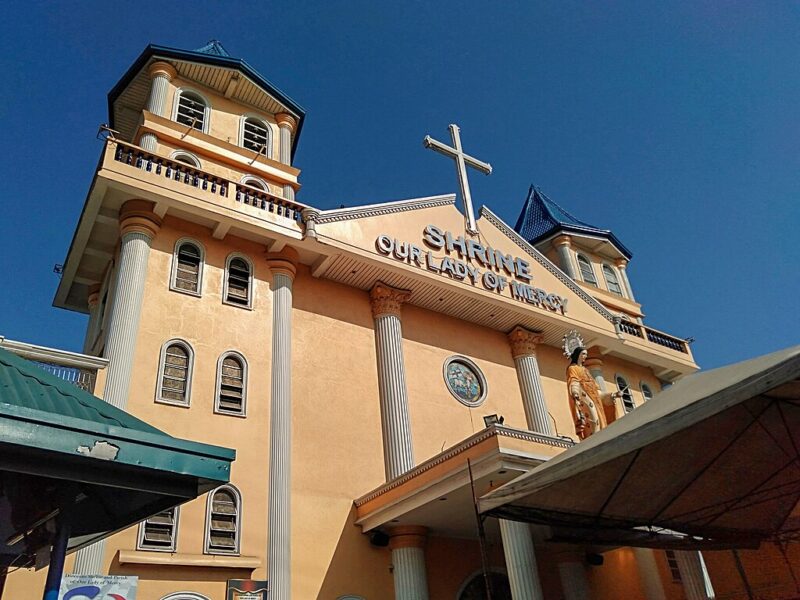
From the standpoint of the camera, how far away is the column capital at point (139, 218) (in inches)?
517

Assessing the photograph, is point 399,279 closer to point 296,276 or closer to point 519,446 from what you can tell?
point 296,276

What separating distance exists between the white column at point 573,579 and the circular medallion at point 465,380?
14.3 feet

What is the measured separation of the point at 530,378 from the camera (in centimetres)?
1788

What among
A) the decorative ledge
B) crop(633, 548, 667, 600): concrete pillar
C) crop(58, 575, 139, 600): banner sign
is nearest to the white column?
crop(633, 548, 667, 600): concrete pillar

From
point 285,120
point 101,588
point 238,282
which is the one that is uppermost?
point 285,120

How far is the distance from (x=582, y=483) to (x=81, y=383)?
28.0 feet

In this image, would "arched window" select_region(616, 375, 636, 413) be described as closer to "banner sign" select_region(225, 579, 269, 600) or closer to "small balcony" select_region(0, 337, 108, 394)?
"banner sign" select_region(225, 579, 269, 600)

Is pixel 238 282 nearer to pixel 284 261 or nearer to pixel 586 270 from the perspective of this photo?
pixel 284 261

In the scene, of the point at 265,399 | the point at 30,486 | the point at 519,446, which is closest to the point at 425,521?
the point at 519,446

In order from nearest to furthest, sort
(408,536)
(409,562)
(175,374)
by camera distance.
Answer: (175,374) → (409,562) → (408,536)

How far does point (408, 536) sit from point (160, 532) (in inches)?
185

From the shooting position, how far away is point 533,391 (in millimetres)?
17672

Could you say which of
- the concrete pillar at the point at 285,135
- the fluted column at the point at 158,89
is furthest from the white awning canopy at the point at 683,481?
the concrete pillar at the point at 285,135

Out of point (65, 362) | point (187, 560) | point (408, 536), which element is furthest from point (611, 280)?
point (65, 362)
